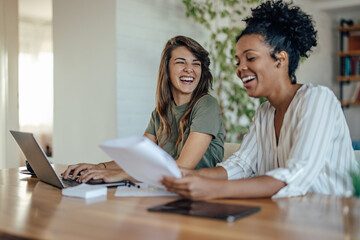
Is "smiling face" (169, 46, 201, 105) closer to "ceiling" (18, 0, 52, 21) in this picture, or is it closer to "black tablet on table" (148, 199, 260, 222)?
"black tablet on table" (148, 199, 260, 222)

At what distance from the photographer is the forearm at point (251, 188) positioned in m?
1.33

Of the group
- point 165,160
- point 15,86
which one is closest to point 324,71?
point 15,86

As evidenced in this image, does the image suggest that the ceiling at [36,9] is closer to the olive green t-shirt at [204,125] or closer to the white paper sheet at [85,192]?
the olive green t-shirt at [204,125]

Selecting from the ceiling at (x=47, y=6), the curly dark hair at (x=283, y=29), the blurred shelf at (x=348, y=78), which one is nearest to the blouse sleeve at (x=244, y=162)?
the curly dark hair at (x=283, y=29)

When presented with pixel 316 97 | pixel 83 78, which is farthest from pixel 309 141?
pixel 83 78

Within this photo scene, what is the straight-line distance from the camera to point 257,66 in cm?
165

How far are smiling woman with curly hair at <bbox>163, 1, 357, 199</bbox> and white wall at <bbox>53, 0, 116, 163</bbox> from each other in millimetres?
1927

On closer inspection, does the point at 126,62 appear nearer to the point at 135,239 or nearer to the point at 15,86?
the point at 15,86

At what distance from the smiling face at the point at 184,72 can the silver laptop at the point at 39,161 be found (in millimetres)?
743

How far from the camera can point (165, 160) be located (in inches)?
49.0

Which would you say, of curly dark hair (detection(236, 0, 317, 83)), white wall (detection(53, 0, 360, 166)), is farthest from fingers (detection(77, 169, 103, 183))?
white wall (detection(53, 0, 360, 166))

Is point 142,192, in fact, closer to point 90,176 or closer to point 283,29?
point 90,176

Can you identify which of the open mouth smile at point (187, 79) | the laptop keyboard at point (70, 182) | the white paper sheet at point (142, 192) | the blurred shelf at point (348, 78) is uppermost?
the blurred shelf at point (348, 78)

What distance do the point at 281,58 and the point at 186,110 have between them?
2.17ft
